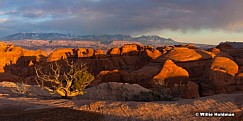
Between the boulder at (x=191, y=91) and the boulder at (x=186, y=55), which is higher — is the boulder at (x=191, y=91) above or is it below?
below

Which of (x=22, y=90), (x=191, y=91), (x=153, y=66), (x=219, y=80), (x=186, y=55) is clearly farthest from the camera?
(x=186, y=55)

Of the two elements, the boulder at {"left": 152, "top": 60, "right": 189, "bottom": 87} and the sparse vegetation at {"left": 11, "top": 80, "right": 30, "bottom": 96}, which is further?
the boulder at {"left": 152, "top": 60, "right": 189, "bottom": 87}

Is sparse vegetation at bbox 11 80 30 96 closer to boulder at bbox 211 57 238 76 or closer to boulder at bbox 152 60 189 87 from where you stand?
boulder at bbox 152 60 189 87

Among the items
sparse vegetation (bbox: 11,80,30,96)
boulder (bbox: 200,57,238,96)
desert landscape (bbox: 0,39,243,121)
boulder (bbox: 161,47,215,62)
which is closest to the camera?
desert landscape (bbox: 0,39,243,121)

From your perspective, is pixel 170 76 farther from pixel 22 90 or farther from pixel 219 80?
pixel 22 90

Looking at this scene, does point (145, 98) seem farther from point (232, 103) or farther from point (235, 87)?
point (235, 87)

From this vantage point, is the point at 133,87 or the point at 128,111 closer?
the point at 128,111

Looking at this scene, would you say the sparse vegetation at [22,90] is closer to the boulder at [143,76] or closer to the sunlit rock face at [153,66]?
the sunlit rock face at [153,66]

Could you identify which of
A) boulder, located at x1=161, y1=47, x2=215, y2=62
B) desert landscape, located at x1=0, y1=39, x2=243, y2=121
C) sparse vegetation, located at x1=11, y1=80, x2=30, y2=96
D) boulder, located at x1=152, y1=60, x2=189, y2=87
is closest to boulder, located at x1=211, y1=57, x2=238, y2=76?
desert landscape, located at x1=0, y1=39, x2=243, y2=121

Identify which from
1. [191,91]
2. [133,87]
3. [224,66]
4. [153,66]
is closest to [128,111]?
[133,87]

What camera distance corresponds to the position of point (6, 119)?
10.5m

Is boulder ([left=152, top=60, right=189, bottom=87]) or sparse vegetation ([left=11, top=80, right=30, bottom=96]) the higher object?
sparse vegetation ([left=11, top=80, right=30, bottom=96])

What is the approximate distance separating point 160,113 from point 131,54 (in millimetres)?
47417

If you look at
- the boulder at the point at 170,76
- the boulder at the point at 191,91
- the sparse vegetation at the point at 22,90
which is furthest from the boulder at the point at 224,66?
the sparse vegetation at the point at 22,90
